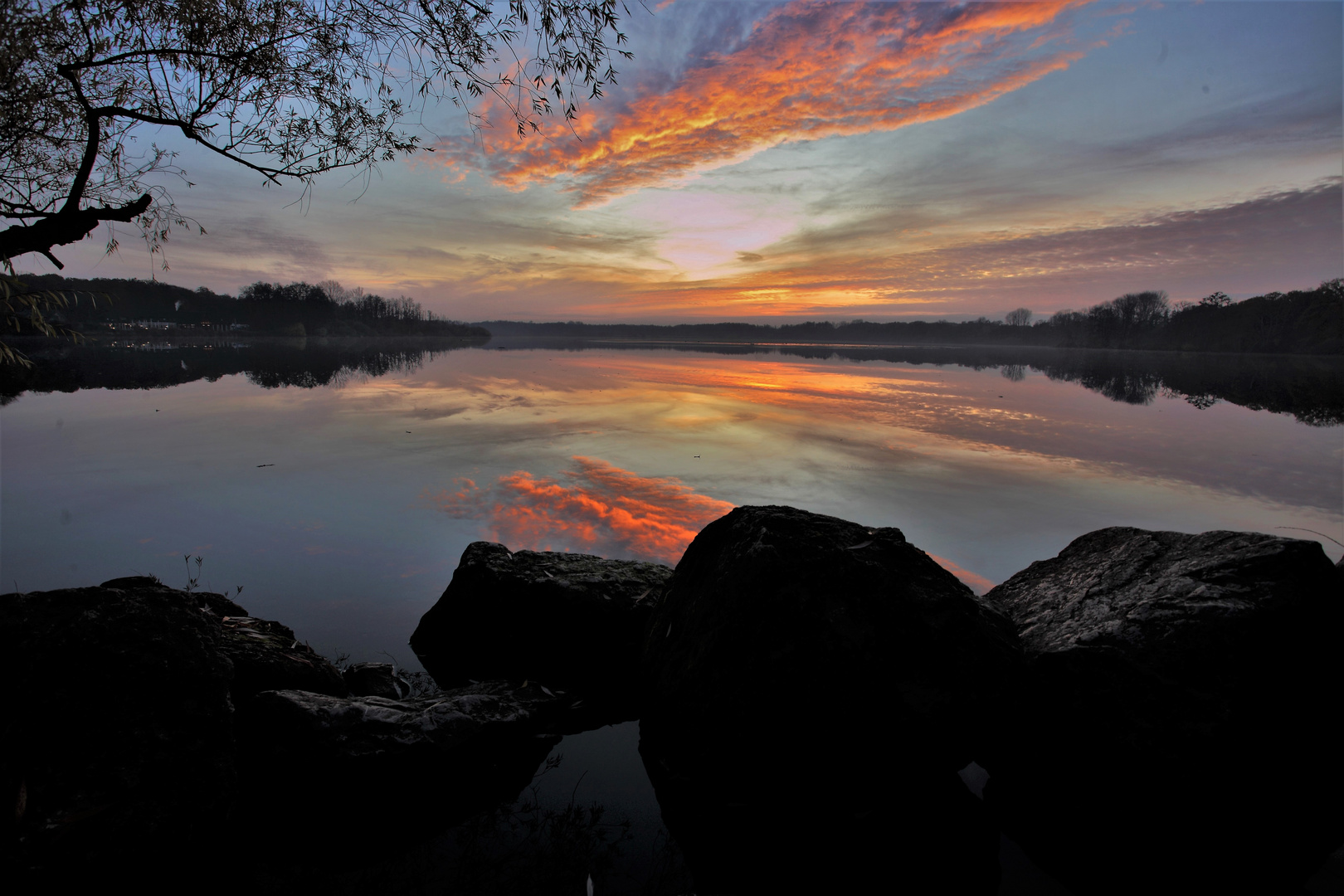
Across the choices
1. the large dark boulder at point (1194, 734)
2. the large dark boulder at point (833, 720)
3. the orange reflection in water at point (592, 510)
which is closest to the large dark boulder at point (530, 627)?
the large dark boulder at point (833, 720)

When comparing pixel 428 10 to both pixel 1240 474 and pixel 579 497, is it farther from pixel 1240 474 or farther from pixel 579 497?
pixel 1240 474

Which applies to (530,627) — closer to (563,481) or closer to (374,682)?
(374,682)

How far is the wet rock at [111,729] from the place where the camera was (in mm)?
2881

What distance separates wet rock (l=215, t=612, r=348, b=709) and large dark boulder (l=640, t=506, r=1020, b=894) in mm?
2733

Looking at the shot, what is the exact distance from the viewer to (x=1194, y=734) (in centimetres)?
338

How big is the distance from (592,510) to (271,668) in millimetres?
5916

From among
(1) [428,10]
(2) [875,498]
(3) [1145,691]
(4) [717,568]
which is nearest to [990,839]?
(3) [1145,691]

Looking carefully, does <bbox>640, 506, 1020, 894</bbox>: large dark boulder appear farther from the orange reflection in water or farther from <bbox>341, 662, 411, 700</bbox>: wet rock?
the orange reflection in water

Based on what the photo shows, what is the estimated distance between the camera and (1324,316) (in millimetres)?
79000

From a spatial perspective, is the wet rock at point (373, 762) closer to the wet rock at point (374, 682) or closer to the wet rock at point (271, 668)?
the wet rock at point (271, 668)

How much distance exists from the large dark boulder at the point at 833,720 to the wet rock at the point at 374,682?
2485mm

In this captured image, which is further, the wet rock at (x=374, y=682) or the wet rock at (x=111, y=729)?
the wet rock at (x=374, y=682)

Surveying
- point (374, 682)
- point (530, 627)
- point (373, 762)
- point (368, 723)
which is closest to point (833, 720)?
point (373, 762)

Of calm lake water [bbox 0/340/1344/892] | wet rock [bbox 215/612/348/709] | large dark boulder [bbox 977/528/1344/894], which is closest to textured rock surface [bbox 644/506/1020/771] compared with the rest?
large dark boulder [bbox 977/528/1344/894]
